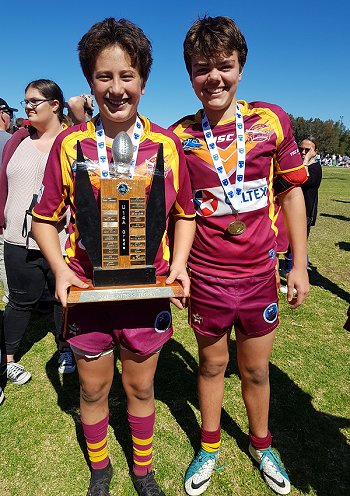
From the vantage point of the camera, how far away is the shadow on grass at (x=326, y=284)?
19.4 feet

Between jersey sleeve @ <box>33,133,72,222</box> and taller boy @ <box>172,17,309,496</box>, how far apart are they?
0.69 metres

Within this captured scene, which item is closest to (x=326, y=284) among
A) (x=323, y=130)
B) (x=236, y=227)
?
(x=236, y=227)

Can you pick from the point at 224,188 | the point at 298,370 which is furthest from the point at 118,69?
the point at 298,370

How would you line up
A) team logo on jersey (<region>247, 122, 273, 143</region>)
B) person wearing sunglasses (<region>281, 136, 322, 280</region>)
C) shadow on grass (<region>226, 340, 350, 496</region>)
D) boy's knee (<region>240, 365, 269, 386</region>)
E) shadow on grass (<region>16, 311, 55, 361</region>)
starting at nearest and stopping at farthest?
team logo on jersey (<region>247, 122, 273, 143</region>), boy's knee (<region>240, 365, 269, 386</region>), shadow on grass (<region>226, 340, 350, 496</region>), shadow on grass (<region>16, 311, 55, 361</region>), person wearing sunglasses (<region>281, 136, 322, 280</region>)

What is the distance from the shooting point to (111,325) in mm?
1930

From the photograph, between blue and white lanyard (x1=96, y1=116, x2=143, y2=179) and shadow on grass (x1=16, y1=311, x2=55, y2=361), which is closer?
blue and white lanyard (x1=96, y1=116, x2=143, y2=179)

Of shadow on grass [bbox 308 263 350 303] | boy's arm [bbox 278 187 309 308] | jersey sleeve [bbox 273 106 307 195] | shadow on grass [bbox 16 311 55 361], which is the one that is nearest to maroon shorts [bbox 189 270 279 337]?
boy's arm [bbox 278 187 309 308]

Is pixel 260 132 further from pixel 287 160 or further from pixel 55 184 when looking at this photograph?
pixel 55 184

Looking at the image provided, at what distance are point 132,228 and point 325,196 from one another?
1986cm

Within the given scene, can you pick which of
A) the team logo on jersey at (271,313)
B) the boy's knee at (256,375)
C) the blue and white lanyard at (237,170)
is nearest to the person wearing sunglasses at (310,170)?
the boy's knee at (256,375)

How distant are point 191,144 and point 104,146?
21.6 inches

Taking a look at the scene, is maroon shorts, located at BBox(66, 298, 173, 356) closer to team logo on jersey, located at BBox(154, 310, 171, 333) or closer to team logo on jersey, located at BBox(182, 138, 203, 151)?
team logo on jersey, located at BBox(154, 310, 171, 333)

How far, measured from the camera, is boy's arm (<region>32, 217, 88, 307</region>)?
1771mm

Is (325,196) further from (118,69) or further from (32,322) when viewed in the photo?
(118,69)
